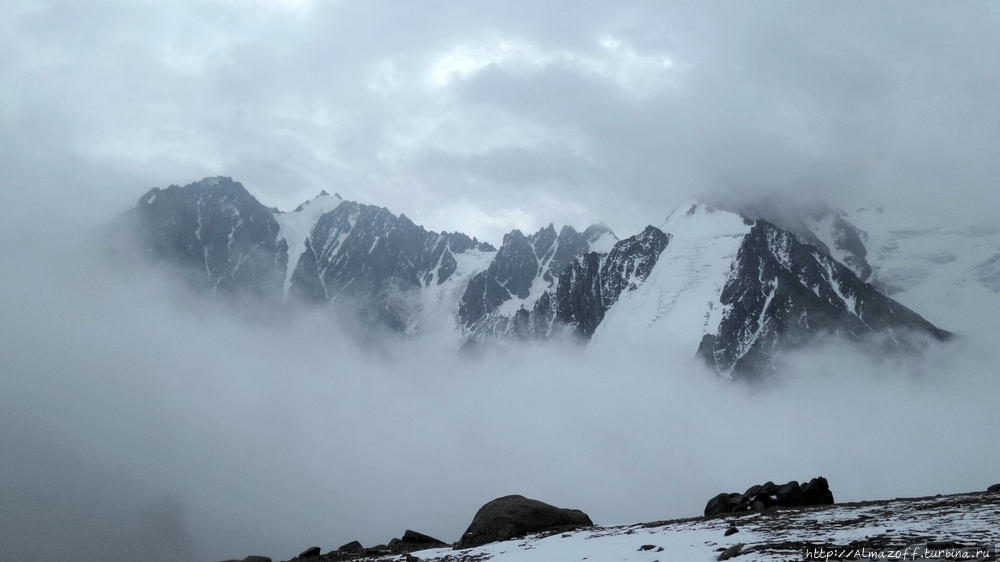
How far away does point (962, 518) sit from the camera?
21.1m

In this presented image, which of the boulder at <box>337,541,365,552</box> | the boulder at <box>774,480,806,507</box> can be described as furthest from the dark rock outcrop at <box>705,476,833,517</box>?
the boulder at <box>337,541,365,552</box>

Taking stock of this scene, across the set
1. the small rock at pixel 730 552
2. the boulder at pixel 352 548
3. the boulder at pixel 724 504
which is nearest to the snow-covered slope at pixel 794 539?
the small rock at pixel 730 552

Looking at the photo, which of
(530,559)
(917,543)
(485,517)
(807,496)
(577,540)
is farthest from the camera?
(807,496)

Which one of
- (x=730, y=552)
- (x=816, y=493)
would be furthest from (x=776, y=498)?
(x=730, y=552)

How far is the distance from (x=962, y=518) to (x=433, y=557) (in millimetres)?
23451

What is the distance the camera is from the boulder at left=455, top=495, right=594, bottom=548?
35531mm

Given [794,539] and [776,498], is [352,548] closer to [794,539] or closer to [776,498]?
[776,498]

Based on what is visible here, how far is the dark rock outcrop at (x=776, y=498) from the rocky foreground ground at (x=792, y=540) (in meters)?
6.92

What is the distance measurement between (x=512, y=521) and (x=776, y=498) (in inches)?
744

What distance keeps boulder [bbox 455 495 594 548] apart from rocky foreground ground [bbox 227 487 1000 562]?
6.50ft

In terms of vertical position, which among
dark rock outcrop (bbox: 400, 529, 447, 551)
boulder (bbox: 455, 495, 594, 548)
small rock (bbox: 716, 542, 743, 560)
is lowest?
dark rock outcrop (bbox: 400, 529, 447, 551)

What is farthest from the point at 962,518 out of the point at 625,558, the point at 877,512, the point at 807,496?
the point at 807,496

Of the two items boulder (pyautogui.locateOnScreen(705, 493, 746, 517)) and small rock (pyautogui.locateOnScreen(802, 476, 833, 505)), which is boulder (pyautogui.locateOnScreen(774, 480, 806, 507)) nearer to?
small rock (pyautogui.locateOnScreen(802, 476, 833, 505))

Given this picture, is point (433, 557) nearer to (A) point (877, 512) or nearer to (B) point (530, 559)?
(B) point (530, 559)
